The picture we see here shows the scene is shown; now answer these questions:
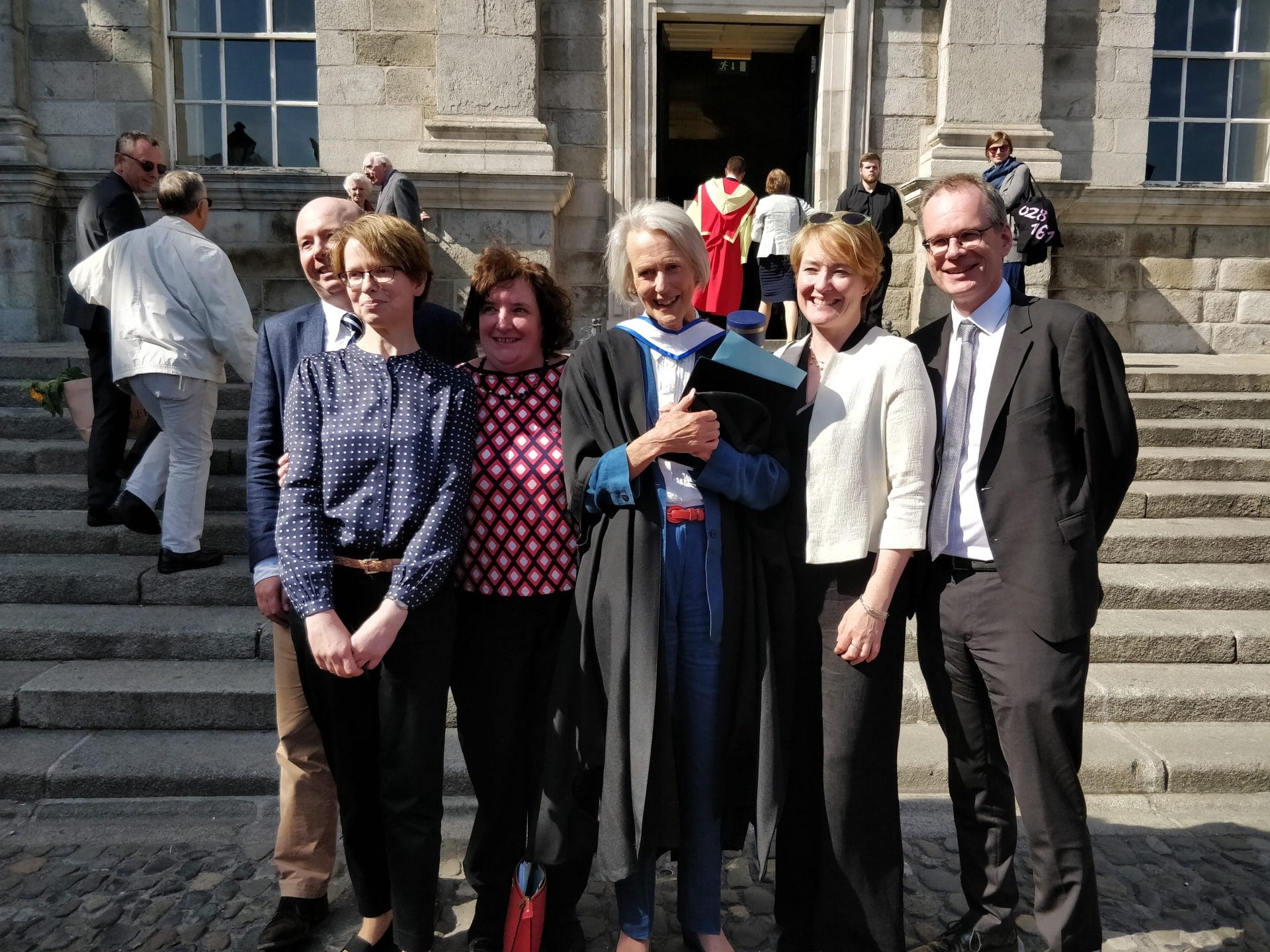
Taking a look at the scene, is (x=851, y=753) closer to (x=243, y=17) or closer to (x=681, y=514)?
(x=681, y=514)

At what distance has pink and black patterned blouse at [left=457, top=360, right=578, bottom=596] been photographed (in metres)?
2.45

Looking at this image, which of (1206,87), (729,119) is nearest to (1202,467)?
(1206,87)

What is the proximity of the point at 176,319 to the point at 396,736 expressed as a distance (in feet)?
9.29

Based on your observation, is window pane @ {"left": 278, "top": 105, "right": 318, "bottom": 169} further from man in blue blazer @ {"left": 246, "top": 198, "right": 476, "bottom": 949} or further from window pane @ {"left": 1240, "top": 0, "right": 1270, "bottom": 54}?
window pane @ {"left": 1240, "top": 0, "right": 1270, "bottom": 54}

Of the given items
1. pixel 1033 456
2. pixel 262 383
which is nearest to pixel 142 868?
pixel 262 383

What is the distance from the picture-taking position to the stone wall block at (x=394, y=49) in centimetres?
778

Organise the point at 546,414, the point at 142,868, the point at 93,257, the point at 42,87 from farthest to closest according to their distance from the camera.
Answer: the point at 42,87, the point at 93,257, the point at 142,868, the point at 546,414

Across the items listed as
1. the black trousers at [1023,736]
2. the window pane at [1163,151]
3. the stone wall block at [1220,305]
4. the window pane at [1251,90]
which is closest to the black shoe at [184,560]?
the black trousers at [1023,736]

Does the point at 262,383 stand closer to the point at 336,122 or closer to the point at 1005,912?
the point at 1005,912

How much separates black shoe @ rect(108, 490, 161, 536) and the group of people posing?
2497mm

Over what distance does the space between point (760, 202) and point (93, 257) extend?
205 inches

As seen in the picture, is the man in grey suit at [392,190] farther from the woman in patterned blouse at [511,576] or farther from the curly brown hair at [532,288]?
the woman in patterned blouse at [511,576]

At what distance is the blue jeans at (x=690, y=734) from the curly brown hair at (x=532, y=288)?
0.66 metres

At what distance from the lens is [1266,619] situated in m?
4.54
